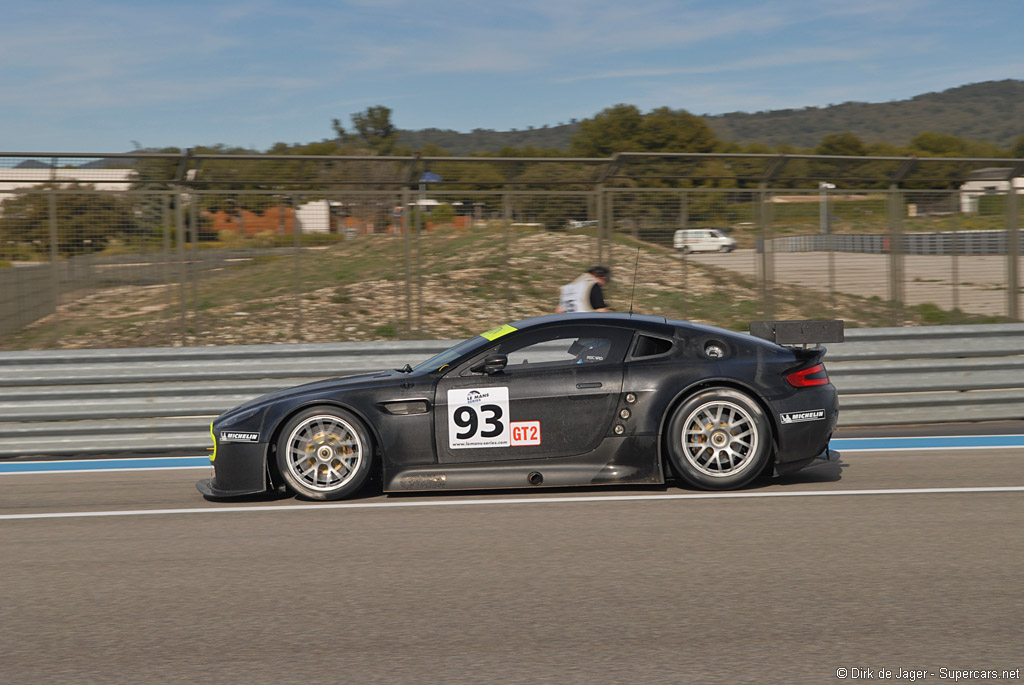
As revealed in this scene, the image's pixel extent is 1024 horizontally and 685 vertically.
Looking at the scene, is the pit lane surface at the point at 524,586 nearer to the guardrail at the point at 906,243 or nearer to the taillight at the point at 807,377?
the taillight at the point at 807,377

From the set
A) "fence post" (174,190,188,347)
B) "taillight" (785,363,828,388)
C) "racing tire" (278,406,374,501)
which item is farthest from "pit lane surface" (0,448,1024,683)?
"fence post" (174,190,188,347)

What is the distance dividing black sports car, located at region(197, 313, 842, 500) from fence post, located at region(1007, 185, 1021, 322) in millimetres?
7384

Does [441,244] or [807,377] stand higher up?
[441,244]

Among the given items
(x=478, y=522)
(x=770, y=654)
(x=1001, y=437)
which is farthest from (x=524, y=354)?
(x=1001, y=437)

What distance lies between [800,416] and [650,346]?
1090 mm

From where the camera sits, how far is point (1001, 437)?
368 inches

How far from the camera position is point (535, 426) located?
22.0ft

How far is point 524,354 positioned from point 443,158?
5.39 metres

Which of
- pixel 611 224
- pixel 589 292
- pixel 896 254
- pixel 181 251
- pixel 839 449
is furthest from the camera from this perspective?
pixel 896 254

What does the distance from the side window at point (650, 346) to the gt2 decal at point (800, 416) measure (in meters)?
0.88

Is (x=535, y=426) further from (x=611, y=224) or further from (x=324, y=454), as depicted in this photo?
(x=611, y=224)

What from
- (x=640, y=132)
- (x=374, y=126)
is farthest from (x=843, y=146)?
(x=374, y=126)

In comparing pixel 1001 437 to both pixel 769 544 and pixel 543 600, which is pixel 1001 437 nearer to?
pixel 769 544

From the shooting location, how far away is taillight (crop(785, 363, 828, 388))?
692 cm
